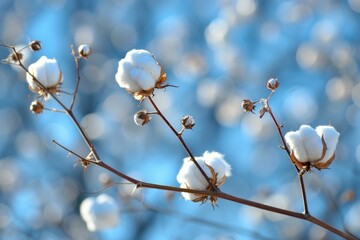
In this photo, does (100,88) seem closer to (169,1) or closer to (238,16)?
(169,1)

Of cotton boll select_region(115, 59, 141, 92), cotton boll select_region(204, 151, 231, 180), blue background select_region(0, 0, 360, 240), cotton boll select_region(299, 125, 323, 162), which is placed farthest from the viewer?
blue background select_region(0, 0, 360, 240)

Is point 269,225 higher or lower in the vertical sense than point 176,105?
lower

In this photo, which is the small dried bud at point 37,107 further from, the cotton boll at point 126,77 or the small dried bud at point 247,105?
the small dried bud at point 247,105

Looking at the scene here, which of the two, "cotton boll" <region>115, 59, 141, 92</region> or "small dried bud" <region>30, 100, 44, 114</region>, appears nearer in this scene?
"cotton boll" <region>115, 59, 141, 92</region>

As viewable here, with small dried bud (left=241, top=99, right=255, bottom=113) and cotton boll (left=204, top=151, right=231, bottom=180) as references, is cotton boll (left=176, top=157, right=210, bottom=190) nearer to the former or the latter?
cotton boll (left=204, top=151, right=231, bottom=180)

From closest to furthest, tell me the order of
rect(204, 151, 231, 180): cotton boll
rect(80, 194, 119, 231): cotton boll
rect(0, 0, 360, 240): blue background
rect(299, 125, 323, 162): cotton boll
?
rect(299, 125, 323, 162): cotton boll < rect(204, 151, 231, 180): cotton boll < rect(80, 194, 119, 231): cotton boll < rect(0, 0, 360, 240): blue background

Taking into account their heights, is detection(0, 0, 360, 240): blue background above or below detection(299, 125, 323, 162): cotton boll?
above

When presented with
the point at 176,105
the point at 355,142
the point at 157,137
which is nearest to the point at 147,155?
the point at 157,137

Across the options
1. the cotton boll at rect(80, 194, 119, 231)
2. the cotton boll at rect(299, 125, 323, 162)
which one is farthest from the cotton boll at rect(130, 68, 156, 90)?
the cotton boll at rect(80, 194, 119, 231)
